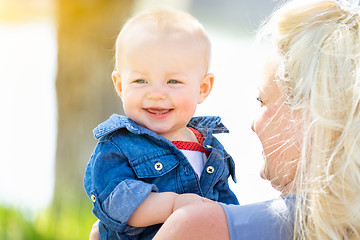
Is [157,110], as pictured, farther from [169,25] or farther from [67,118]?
[67,118]

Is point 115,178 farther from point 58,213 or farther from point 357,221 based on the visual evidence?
point 58,213

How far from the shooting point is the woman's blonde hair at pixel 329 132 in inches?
67.4

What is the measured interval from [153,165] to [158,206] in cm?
16

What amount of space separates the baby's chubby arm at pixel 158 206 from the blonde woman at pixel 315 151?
0.29 feet

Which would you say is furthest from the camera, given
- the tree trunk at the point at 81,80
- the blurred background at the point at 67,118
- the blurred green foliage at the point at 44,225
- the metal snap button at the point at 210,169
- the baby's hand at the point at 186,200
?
the tree trunk at the point at 81,80

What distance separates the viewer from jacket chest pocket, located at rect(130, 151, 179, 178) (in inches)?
80.6

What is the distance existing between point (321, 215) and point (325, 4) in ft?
2.21

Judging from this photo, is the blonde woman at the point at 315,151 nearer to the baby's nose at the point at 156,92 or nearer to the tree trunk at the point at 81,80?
the baby's nose at the point at 156,92

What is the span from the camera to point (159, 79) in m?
2.12

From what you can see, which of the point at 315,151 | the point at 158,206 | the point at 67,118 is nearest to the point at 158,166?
the point at 158,206

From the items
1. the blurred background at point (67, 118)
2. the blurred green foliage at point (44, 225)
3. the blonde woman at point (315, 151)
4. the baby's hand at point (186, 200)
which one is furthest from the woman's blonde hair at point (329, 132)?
the blurred green foliage at point (44, 225)

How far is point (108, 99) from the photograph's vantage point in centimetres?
628

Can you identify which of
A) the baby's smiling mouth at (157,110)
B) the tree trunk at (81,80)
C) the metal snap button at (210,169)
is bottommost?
the tree trunk at (81,80)

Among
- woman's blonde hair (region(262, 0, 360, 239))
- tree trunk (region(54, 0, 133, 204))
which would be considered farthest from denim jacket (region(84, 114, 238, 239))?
tree trunk (region(54, 0, 133, 204))
